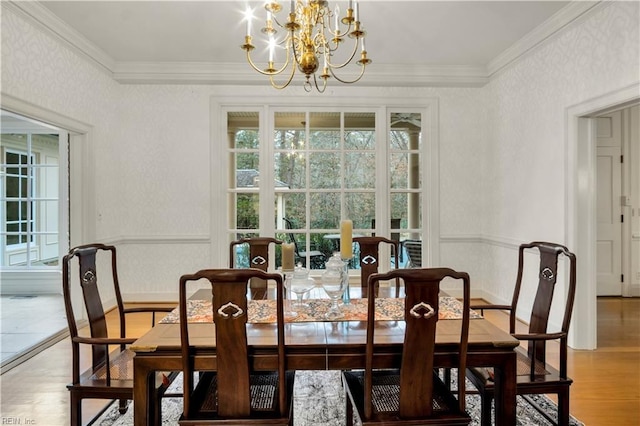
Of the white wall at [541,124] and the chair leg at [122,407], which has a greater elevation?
the white wall at [541,124]

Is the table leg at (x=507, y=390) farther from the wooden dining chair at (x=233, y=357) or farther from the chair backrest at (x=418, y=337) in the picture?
the wooden dining chair at (x=233, y=357)

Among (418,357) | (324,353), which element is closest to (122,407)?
(324,353)

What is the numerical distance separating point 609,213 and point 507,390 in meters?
4.56

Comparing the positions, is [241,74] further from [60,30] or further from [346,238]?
[346,238]

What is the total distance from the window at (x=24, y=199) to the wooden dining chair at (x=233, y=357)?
16.2ft

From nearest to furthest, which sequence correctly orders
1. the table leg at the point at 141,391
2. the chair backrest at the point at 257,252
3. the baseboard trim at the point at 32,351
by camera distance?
the table leg at the point at 141,391, the chair backrest at the point at 257,252, the baseboard trim at the point at 32,351

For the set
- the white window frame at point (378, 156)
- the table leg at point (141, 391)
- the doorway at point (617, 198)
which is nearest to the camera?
the table leg at point (141, 391)

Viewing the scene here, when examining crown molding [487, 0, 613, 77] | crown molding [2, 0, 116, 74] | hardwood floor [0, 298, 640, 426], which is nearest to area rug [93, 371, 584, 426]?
hardwood floor [0, 298, 640, 426]

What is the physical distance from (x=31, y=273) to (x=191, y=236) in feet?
8.49

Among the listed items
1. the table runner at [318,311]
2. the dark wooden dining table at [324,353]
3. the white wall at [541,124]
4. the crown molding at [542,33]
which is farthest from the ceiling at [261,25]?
the dark wooden dining table at [324,353]

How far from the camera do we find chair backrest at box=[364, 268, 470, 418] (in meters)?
1.29

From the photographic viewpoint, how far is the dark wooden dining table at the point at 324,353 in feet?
4.62

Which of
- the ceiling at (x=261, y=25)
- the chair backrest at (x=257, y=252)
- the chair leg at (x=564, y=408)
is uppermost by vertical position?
the ceiling at (x=261, y=25)

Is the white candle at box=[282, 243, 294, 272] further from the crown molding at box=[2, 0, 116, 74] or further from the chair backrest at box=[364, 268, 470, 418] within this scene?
the crown molding at box=[2, 0, 116, 74]
